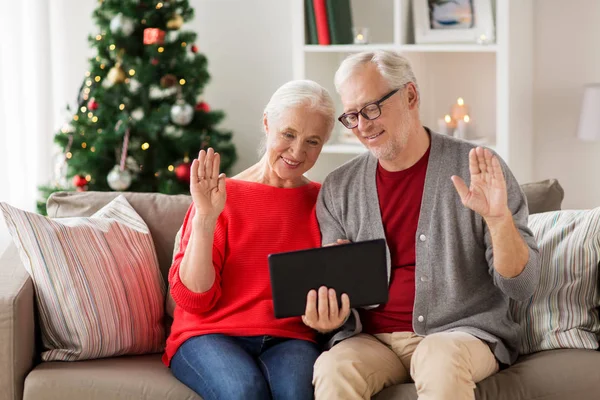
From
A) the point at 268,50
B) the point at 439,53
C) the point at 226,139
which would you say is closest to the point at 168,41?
the point at 226,139

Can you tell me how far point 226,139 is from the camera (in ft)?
13.1

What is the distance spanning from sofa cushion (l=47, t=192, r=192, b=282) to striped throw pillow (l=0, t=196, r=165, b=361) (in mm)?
150

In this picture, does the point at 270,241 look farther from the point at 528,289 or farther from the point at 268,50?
the point at 268,50

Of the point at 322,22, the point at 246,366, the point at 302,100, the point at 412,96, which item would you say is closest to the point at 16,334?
the point at 246,366

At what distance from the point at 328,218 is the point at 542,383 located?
0.65 metres

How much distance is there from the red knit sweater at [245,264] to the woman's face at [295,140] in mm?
73

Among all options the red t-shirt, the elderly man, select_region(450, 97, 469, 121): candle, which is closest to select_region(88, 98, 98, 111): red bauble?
select_region(450, 97, 469, 121): candle

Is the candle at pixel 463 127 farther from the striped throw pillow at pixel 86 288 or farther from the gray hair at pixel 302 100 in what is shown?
the striped throw pillow at pixel 86 288

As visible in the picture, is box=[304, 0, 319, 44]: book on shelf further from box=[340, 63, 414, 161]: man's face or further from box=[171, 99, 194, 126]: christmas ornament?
box=[340, 63, 414, 161]: man's face

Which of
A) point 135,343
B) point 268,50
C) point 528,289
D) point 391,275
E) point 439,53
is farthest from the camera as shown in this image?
point 268,50

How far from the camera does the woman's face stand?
7.80 feet

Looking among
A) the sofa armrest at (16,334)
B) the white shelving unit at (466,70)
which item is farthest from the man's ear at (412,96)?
the white shelving unit at (466,70)

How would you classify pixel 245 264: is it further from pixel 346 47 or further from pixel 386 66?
pixel 346 47

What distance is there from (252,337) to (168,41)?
5.98ft
